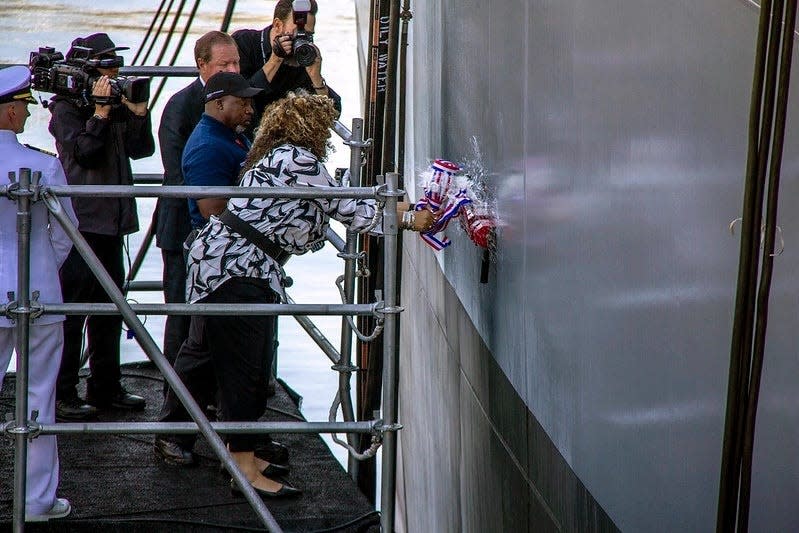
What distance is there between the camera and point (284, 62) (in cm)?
552

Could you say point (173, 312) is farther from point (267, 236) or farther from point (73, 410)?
point (73, 410)

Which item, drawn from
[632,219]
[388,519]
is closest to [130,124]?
[388,519]

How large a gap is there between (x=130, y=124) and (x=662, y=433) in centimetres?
Answer: 341

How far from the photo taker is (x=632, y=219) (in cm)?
236

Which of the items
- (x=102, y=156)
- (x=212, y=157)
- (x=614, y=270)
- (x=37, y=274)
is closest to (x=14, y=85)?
(x=37, y=274)

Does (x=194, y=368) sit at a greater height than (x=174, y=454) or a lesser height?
greater

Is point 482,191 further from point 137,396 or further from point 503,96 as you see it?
point 137,396

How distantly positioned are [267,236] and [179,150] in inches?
52.4

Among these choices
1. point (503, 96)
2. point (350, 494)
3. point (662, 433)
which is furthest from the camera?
point (350, 494)

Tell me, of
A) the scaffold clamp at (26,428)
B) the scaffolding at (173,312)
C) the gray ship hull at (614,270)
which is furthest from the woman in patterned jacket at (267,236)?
the scaffold clamp at (26,428)

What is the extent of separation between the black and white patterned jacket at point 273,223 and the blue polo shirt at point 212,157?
1.10 feet

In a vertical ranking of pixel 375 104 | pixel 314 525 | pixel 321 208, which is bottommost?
pixel 314 525

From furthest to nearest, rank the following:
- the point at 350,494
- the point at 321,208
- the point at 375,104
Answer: the point at 375,104, the point at 350,494, the point at 321,208

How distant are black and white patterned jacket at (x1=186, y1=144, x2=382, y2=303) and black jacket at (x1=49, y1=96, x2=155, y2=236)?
3.53ft
